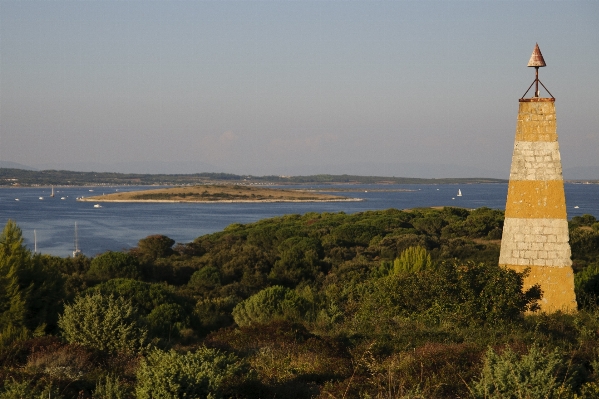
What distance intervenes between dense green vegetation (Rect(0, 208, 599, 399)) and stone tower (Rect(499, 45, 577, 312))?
460 mm

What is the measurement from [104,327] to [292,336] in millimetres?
2578

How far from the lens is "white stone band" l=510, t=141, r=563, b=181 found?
12.6 m

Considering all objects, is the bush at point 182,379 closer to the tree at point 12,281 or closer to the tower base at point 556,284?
the tree at point 12,281

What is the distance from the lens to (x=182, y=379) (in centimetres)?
544

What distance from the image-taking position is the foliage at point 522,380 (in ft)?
18.4

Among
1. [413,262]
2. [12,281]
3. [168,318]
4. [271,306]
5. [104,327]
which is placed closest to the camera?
[104,327]

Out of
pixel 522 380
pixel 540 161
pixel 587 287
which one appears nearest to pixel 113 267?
pixel 587 287

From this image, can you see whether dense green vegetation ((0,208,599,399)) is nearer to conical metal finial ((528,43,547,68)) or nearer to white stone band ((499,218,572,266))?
white stone band ((499,218,572,266))

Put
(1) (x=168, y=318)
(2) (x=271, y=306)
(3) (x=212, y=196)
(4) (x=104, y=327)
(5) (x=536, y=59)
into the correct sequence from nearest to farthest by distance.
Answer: (4) (x=104, y=327), (5) (x=536, y=59), (1) (x=168, y=318), (2) (x=271, y=306), (3) (x=212, y=196)

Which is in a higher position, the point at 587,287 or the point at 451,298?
the point at 451,298

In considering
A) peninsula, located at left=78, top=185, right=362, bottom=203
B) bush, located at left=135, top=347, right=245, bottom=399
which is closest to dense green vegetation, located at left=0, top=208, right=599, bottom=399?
bush, located at left=135, top=347, right=245, bottom=399

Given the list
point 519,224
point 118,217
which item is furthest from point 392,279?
point 118,217

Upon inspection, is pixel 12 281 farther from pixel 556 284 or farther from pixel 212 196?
pixel 212 196

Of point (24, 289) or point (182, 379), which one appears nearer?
point (182, 379)
